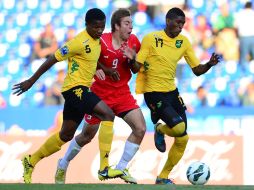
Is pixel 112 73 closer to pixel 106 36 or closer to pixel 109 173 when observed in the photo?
pixel 106 36

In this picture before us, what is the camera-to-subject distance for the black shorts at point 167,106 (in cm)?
970

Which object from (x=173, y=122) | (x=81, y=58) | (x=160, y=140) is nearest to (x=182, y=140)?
(x=173, y=122)

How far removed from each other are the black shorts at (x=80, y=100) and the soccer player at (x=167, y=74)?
3.01 ft

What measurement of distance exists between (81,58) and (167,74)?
53.4 inches

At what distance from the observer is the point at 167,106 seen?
977 cm

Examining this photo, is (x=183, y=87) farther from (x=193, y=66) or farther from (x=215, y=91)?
(x=193, y=66)

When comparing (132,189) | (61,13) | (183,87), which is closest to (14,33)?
(61,13)

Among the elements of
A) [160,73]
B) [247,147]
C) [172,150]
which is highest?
[160,73]

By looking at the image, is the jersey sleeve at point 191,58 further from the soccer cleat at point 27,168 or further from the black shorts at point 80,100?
the soccer cleat at point 27,168

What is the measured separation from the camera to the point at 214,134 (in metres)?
15.4

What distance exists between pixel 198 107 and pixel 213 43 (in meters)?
1.87

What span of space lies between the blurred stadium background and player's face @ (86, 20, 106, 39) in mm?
5522

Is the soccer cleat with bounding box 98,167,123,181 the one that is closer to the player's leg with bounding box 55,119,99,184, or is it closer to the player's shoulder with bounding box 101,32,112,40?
the player's leg with bounding box 55,119,99,184

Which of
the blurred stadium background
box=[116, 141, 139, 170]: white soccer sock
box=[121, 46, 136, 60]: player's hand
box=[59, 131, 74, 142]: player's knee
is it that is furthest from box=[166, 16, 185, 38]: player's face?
the blurred stadium background
